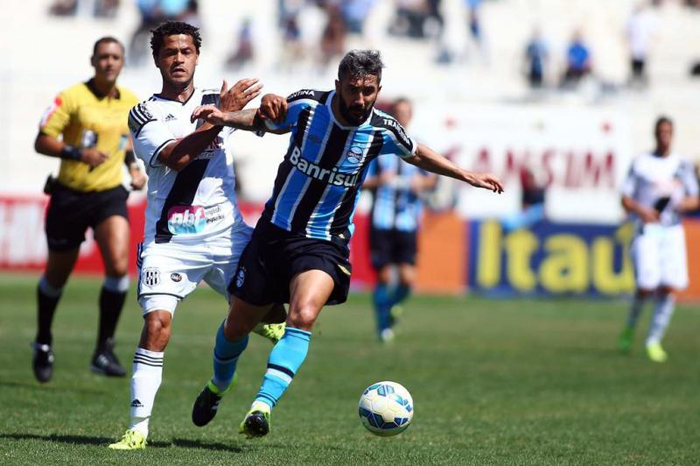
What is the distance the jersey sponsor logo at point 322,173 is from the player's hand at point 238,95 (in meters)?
0.44

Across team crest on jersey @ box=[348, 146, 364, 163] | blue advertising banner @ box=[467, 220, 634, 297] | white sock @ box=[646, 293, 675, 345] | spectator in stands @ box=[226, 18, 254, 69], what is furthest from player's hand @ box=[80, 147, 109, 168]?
spectator in stands @ box=[226, 18, 254, 69]

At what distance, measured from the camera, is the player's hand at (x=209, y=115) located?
684 centimetres

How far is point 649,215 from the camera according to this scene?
13.8 meters

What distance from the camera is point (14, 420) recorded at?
26.5ft

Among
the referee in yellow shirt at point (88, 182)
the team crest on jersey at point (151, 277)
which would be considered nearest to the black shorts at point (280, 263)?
the team crest on jersey at point (151, 277)

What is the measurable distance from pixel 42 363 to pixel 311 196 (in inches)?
150

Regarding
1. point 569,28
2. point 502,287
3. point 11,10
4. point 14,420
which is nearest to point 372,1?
point 569,28

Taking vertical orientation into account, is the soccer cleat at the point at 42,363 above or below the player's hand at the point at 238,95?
below

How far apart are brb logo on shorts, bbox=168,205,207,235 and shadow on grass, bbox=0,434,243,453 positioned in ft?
4.07

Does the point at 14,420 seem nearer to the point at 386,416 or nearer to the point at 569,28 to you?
the point at 386,416

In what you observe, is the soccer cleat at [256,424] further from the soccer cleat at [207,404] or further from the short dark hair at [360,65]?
the short dark hair at [360,65]

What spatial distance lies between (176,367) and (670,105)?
71.2 feet

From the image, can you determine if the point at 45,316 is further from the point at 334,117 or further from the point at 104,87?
the point at 334,117

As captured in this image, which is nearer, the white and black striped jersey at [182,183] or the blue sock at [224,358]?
the white and black striped jersey at [182,183]
